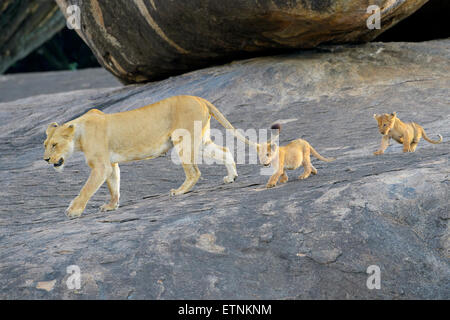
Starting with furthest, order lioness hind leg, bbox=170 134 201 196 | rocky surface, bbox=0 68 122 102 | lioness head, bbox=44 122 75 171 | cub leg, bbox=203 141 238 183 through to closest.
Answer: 1. rocky surface, bbox=0 68 122 102
2. cub leg, bbox=203 141 238 183
3. lioness hind leg, bbox=170 134 201 196
4. lioness head, bbox=44 122 75 171

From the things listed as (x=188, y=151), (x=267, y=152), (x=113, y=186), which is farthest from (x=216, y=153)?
(x=113, y=186)

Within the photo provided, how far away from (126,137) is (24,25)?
12816 millimetres

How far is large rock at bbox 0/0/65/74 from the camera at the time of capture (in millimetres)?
15203

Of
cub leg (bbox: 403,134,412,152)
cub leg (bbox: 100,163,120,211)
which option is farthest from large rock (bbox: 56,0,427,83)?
cub leg (bbox: 100,163,120,211)

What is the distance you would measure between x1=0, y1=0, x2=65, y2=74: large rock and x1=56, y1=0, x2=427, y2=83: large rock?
24.4ft

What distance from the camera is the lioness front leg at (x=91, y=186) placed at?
4.09m

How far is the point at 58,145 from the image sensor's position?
403cm

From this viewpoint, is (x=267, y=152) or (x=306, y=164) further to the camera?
(x=306, y=164)

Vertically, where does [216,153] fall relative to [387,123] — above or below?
below

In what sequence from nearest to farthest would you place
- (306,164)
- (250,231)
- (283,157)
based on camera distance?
(250,231) < (283,157) < (306,164)

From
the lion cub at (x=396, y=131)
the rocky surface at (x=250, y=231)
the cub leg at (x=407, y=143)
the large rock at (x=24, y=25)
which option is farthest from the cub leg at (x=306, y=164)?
the large rock at (x=24, y=25)

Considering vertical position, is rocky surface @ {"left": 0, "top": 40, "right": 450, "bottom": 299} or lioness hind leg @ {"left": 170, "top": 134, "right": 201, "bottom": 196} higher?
lioness hind leg @ {"left": 170, "top": 134, "right": 201, "bottom": 196}

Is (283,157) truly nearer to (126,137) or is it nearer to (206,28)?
(126,137)

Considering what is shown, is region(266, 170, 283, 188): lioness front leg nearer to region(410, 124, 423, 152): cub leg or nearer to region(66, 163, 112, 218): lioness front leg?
region(66, 163, 112, 218): lioness front leg
